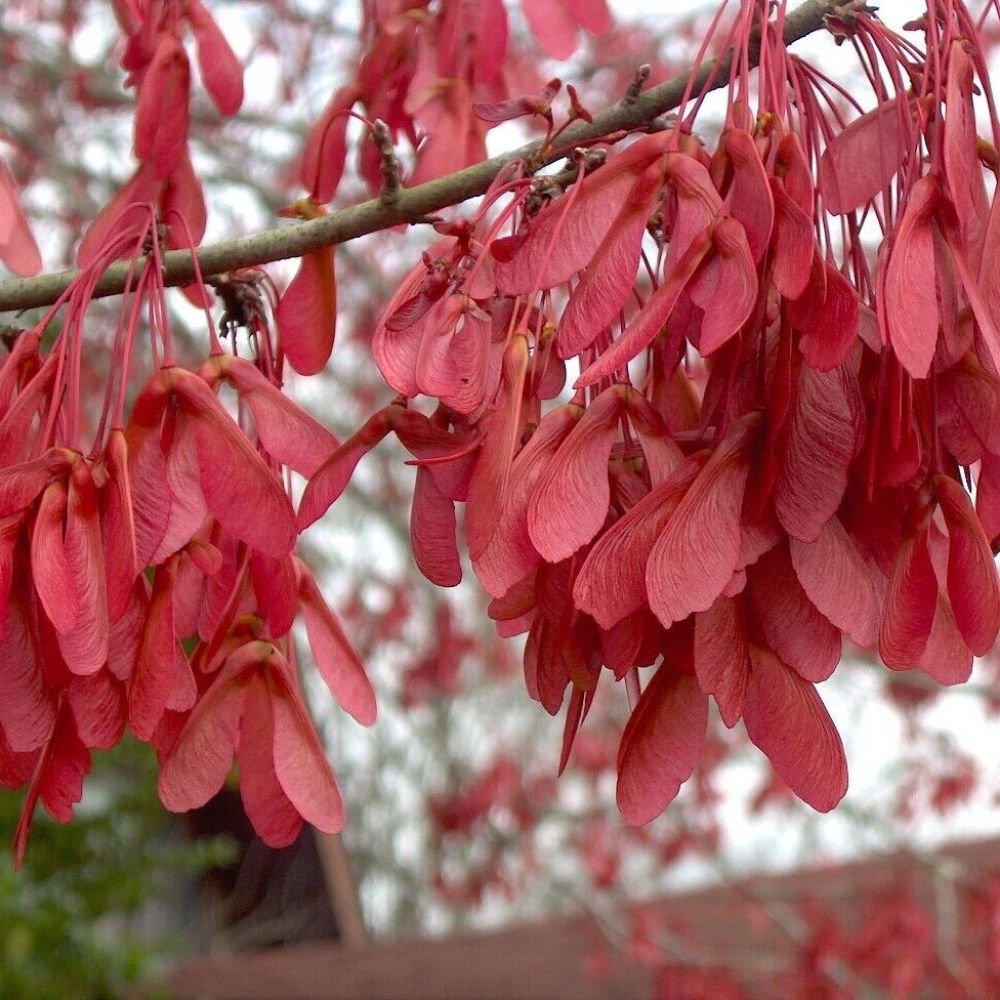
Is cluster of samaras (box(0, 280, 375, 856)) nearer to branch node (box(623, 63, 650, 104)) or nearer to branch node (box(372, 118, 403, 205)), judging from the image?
branch node (box(372, 118, 403, 205))

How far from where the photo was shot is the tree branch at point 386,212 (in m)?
0.90

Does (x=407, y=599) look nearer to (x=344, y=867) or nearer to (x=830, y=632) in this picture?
(x=344, y=867)

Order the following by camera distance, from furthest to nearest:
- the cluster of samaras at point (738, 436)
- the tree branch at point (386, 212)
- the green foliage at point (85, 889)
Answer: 1. the green foliage at point (85, 889)
2. the tree branch at point (386, 212)
3. the cluster of samaras at point (738, 436)

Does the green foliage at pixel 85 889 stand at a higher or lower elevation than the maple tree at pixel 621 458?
lower

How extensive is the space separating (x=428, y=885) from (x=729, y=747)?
108 centimetres

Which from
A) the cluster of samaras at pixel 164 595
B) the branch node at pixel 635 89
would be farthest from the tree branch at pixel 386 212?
the cluster of samaras at pixel 164 595

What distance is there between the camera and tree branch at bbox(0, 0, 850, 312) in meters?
0.90

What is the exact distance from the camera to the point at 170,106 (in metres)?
1.23

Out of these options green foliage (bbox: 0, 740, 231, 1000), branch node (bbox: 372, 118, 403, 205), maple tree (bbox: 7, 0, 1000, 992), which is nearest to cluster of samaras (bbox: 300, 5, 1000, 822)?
maple tree (bbox: 7, 0, 1000, 992)

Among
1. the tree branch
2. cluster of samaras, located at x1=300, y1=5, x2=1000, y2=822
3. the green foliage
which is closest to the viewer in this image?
cluster of samaras, located at x1=300, y1=5, x2=1000, y2=822

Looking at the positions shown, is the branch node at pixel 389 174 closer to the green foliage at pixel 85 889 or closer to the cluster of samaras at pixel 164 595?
the cluster of samaras at pixel 164 595

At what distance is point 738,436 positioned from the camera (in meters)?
0.75

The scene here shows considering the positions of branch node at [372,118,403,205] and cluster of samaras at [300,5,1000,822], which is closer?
cluster of samaras at [300,5,1000,822]

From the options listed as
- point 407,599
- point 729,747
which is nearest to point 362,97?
point 407,599
